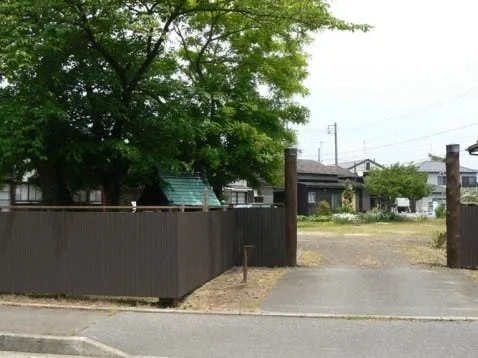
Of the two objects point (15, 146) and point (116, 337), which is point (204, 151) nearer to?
point (15, 146)

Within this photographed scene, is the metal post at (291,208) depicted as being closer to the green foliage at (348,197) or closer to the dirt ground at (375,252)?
the dirt ground at (375,252)

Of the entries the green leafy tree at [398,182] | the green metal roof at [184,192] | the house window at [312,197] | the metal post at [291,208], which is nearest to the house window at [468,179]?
the house window at [312,197]

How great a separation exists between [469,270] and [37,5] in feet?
37.5

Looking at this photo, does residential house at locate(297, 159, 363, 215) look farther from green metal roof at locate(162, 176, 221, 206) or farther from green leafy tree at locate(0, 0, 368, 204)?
green metal roof at locate(162, 176, 221, 206)

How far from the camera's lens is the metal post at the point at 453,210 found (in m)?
15.6

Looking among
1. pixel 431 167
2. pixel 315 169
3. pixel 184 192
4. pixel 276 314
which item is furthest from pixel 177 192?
pixel 431 167

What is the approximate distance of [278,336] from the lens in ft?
29.0

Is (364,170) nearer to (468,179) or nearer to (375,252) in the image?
(468,179)

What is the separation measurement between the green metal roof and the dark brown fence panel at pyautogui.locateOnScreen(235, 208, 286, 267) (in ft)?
3.21

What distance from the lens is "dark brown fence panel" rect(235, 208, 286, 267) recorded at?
54.3 ft

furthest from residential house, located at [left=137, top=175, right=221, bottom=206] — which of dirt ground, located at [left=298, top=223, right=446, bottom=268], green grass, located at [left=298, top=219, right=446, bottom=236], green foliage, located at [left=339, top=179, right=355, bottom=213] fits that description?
green foliage, located at [left=339, top=179, right=355, bottom=213]

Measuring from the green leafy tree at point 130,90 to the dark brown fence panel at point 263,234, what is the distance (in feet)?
5.53

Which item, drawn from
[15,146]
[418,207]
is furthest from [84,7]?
[418,207]

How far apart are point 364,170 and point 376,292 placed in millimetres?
67817
